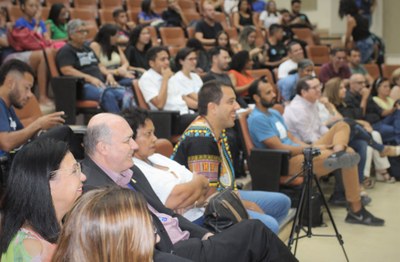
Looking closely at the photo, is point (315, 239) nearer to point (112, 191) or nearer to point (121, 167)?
point (121, 167)

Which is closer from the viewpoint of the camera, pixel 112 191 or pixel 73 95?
pixel 112 191

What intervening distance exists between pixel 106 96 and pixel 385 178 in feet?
8.54

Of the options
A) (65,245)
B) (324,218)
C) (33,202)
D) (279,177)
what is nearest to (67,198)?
(33,202)

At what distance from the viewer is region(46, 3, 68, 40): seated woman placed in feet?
21.8

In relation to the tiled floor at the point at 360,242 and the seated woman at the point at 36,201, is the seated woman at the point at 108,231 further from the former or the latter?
the tiled floor at the point at 360,242

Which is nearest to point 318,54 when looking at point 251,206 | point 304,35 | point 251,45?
point 304,35

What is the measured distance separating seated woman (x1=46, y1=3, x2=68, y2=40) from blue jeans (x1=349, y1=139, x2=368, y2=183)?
329cm

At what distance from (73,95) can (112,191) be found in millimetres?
3725

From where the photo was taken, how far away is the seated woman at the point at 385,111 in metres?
5.87

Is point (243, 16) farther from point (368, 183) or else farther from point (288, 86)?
point (368, 183)

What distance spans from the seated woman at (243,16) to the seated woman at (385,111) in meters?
3.66

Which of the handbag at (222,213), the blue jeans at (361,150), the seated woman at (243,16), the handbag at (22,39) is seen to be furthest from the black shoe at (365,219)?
the seated woman at (243,16)

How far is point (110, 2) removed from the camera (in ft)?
28.2

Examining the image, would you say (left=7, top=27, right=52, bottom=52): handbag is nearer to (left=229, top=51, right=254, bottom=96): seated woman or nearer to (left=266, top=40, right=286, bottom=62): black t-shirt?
(left=229, top=51, right=254, bottom=96): seated woman
